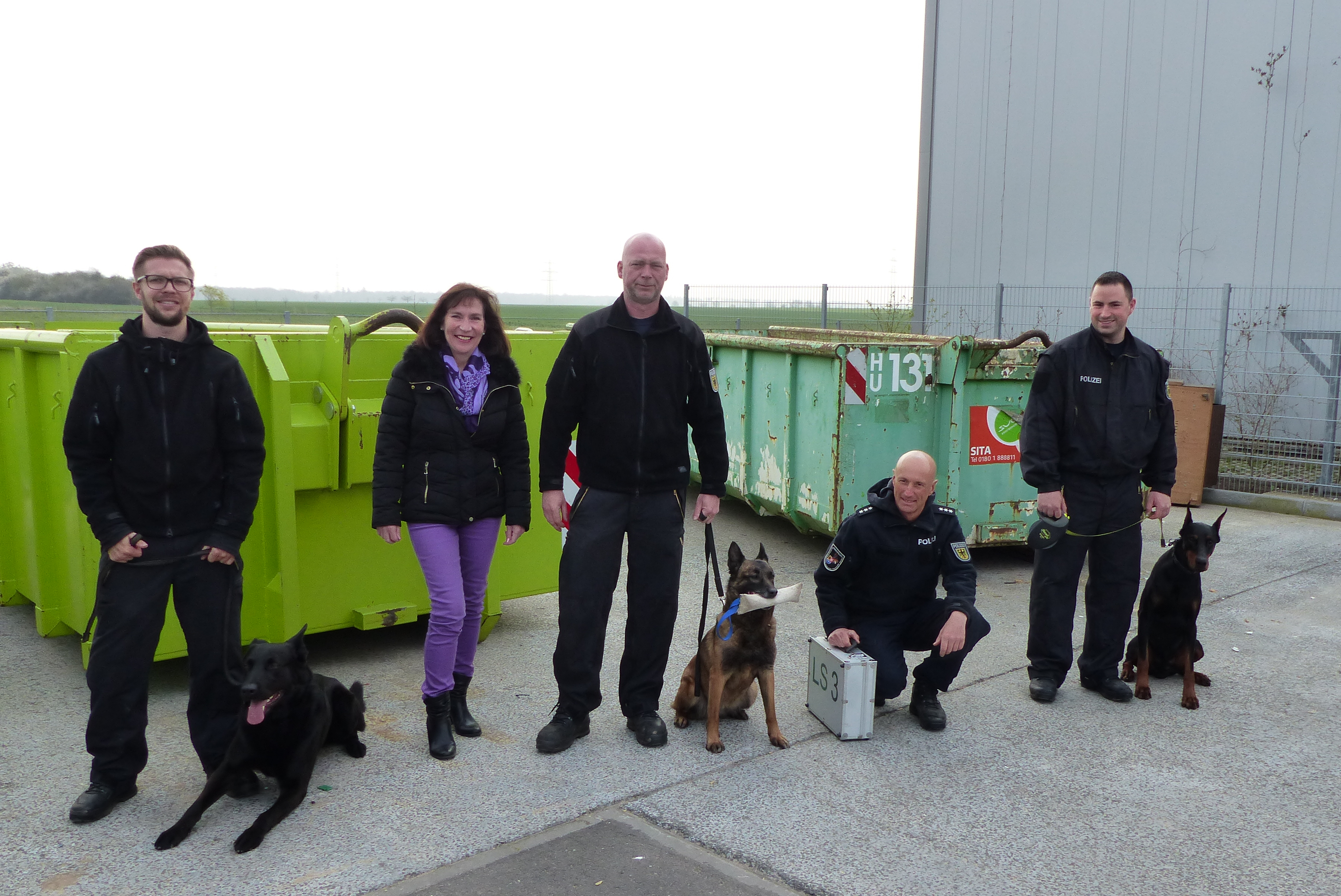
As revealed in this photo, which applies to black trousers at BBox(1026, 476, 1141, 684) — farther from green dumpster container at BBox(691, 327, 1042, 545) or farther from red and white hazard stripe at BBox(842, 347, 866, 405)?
red and white hazard stripe at BBox(842, 347, 866, 405)

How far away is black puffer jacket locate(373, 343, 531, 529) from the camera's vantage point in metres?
3.71

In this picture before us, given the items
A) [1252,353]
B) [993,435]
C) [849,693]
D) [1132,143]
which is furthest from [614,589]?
[1132,143]

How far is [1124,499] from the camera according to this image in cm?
450

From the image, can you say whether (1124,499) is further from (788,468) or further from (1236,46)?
(1236,46)

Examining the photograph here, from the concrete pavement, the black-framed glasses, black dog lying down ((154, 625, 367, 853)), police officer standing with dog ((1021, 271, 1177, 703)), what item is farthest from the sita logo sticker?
the black-framed glasses

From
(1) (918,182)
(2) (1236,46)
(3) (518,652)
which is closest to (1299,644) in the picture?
(3) (518,652)

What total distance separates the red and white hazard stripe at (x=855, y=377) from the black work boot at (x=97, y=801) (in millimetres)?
4674

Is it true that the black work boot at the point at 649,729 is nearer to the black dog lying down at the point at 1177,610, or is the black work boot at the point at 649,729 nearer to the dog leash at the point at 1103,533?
the dog leash at the point at 1103,533

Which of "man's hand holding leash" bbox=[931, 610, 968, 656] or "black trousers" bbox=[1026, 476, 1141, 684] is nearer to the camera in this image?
"man's hand holding leash" bbox=[931, 610, 968, 656]

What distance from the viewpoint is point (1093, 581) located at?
462 cm

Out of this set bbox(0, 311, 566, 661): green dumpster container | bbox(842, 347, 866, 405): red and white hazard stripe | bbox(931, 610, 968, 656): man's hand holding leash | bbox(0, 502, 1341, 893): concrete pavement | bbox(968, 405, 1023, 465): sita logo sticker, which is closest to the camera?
bbox(0, 502, 1341, 893): concrete pavement

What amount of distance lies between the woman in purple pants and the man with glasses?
1.73 feet

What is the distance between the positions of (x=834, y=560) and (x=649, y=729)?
104cm

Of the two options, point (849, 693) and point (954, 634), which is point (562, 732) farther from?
point (954, 634)
